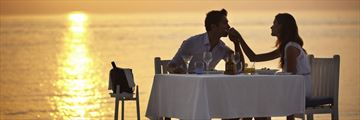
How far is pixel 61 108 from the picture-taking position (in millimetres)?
13062

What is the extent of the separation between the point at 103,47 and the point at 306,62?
1914 centimetres

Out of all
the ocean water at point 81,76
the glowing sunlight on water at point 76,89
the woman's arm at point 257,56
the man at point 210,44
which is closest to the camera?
the man at point 210,44

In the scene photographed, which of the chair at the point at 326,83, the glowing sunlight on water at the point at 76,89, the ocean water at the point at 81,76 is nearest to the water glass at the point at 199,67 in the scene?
the chair at the point at 326,83

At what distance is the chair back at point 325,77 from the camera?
8820 millimetres

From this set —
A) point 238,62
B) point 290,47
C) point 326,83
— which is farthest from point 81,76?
point 238,62

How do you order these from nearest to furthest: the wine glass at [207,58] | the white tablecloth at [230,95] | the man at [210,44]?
the white tablecloth at [230,95] → the wine glass at [207,58] → the man at [210,44]

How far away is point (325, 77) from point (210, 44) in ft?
2.81

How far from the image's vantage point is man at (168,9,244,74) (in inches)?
344

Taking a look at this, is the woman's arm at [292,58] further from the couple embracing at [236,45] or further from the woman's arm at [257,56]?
the woman's arm at [257,56]

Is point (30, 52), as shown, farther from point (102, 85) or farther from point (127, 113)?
point (127, 113)

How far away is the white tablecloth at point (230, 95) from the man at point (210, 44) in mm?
378

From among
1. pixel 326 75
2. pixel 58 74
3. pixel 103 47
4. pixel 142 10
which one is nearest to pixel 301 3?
pixel 142 10

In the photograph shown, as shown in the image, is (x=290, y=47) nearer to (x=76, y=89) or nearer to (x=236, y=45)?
(x=236, y=45)

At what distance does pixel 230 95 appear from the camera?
26.4 feet
